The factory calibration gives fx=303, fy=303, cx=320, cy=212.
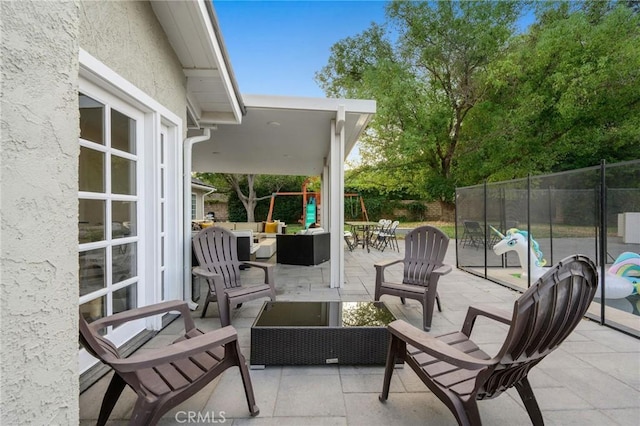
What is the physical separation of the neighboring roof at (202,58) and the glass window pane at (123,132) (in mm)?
1017

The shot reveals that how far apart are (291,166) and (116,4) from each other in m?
7.25

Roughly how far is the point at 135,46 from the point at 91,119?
76 cm

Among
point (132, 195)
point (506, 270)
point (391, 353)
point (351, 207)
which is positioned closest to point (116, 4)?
point (132, 195)

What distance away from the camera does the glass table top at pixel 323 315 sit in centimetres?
249

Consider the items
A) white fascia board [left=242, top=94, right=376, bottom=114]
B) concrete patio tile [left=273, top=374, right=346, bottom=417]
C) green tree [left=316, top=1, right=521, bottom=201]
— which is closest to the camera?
concrete patio tile [left=273, top=374, right=346, bottom=417]

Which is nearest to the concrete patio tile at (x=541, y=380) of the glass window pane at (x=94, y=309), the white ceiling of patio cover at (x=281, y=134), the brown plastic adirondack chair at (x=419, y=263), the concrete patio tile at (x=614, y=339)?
the concrete patio tile at (x=614, y=339)

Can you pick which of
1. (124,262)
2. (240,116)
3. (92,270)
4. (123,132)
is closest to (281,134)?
(240,116)

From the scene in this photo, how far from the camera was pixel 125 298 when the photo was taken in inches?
106

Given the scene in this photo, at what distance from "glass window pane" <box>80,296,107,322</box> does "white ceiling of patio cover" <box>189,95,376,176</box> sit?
2.97 metres

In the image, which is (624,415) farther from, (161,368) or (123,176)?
(123,176)

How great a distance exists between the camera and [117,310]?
8.50ft

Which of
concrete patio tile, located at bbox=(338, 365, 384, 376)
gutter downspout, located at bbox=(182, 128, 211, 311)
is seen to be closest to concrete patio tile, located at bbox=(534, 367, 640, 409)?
concrete patio tile, located at bbox=(338, 365, 384, 376)

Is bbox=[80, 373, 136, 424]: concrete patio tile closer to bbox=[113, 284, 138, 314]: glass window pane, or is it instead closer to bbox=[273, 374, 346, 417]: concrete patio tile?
bbox=[113, 284, 138, 314]: glass window pane

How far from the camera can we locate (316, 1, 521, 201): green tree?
494 inches
